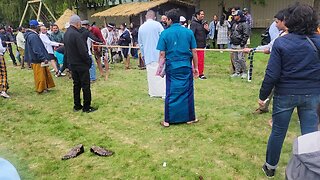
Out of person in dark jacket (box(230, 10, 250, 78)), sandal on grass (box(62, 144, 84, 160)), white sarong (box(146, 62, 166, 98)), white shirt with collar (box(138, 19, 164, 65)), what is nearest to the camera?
sandal on grass (box(62, 144, 84, 160))

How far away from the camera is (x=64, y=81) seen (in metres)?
9.16

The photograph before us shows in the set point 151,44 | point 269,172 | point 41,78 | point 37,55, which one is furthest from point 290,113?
point 41,78

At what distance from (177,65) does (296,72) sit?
2106mm

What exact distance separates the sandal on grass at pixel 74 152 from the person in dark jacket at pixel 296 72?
2.36 m

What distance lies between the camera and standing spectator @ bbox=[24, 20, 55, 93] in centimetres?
704

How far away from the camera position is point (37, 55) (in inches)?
283

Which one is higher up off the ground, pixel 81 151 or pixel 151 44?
pixel 151 44

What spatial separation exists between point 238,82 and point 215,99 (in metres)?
1.56

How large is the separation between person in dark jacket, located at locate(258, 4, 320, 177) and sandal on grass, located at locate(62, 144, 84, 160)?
2.36 m

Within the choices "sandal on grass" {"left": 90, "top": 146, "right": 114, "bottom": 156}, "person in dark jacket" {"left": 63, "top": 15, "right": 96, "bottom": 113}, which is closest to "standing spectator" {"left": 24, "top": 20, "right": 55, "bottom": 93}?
"person in dark jacket" {"left": 63, "top": 15, "right": 96, "bottom": 113}

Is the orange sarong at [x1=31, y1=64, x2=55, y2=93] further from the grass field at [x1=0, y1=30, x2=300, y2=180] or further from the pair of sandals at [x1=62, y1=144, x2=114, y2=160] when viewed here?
the pair of sandals at [x1=62, y1=144, x2=114, y2=160]

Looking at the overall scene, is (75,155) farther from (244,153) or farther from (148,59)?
(148,59)

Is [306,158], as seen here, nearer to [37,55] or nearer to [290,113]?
[290,113]

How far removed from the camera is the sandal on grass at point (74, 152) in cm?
411
